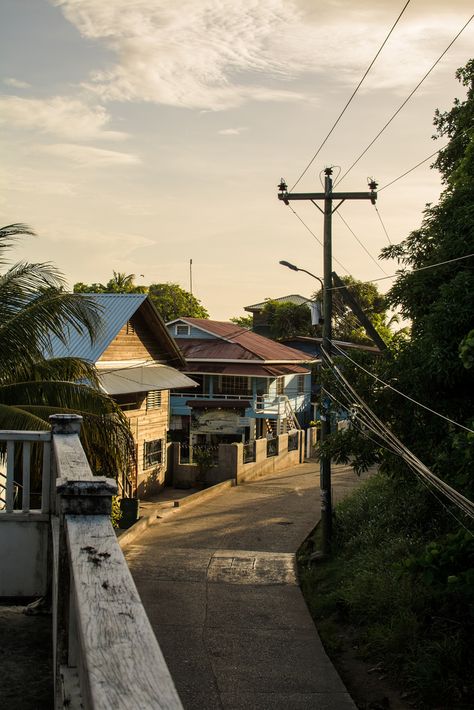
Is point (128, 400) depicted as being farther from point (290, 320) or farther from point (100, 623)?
point (290, 320)

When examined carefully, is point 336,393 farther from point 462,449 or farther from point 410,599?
point 462,449

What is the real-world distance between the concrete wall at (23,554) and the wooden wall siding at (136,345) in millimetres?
18447

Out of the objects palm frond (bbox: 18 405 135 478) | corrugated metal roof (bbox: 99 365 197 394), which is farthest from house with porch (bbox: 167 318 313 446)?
palm frond (bbox: 18 405 135 478)

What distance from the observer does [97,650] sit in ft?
6.98

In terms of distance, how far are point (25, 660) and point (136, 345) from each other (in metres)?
22.8

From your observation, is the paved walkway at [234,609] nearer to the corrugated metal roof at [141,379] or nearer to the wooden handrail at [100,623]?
the corrugated metal roof at [141,379]

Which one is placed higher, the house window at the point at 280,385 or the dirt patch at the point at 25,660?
the house window at the point at 280,385

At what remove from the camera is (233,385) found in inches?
1631

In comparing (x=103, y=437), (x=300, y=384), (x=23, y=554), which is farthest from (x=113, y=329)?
(x=300, y=384)

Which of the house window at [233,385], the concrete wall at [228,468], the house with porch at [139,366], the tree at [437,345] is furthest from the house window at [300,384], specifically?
the tree at [437,345]

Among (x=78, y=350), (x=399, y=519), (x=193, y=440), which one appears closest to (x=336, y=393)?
(x=399, y=519)

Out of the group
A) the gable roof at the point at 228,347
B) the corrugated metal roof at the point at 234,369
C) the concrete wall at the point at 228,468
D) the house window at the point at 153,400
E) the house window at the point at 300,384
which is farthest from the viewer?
the house window at the point at 300,384

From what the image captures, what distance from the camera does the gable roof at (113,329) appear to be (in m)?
22.6

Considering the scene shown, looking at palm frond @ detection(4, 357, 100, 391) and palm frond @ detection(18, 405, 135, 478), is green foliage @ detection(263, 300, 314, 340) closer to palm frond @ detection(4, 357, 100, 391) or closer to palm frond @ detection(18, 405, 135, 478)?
palm frond @ detection(4, 357, 100, 391)
